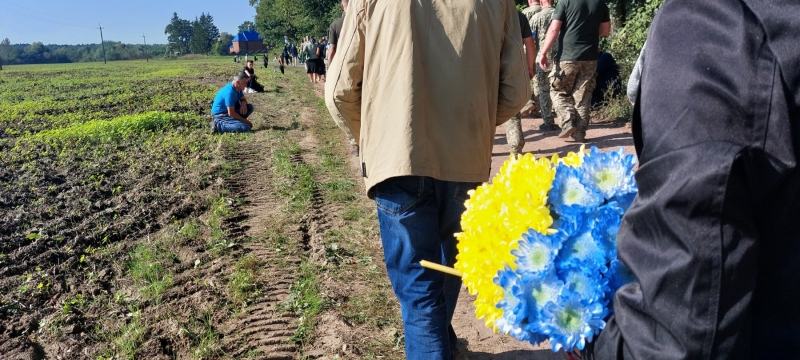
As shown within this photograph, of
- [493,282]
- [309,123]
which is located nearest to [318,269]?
[493,282]

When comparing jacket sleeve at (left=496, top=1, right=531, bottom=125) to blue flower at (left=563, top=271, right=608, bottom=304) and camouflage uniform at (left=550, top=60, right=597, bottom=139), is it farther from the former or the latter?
camouflage uniform at (left=550, top=60, right=597, bottom=139)

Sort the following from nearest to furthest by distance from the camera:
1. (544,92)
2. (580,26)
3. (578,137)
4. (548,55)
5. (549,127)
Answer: (580,26)
(578,137)
(548,55)
(544,92)
(549,127)

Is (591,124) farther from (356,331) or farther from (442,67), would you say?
(442,67)

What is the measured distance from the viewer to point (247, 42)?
10225 centimetres

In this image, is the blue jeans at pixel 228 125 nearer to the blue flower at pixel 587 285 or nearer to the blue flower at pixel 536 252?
the blue flower at pixel 536 252

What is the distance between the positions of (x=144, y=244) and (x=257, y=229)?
0.99m

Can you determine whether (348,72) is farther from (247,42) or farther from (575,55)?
(247,42)

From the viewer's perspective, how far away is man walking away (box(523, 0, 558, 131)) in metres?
8.21

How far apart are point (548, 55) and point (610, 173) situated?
726cm

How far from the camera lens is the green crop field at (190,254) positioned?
3.82 m

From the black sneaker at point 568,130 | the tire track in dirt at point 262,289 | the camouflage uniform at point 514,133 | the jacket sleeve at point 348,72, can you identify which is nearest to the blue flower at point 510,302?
the jacket sleeve at point 348,72

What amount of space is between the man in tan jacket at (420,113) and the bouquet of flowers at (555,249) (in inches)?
35.0

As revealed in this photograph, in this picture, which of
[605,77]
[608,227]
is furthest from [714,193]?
[605,77]

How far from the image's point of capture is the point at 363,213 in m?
6.04
